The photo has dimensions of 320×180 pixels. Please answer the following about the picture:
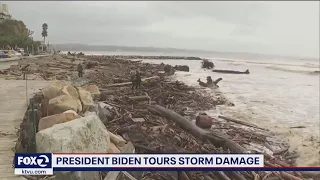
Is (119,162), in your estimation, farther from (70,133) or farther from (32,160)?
(32,160)

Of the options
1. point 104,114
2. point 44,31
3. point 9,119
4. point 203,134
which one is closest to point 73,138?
point 9,119

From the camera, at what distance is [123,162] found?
639cm

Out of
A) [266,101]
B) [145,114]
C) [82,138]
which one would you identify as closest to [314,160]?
[145,114]

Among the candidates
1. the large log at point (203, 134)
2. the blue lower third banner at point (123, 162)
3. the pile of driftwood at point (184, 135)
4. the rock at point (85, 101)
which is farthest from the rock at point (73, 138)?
the large log at point (203, 134)

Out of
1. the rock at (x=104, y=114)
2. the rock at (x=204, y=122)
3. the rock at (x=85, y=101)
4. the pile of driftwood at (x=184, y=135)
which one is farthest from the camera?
the rock at (x=204, y=122)

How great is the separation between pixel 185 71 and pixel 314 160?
4231 cm

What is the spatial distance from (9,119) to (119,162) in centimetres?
446

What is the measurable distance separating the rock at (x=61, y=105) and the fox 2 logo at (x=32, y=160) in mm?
3249

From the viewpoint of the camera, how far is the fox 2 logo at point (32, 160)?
5.61 metres

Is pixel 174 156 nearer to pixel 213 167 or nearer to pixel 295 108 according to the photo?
pixel 213 167

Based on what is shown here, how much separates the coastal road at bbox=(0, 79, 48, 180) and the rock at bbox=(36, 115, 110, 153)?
29.1 inches

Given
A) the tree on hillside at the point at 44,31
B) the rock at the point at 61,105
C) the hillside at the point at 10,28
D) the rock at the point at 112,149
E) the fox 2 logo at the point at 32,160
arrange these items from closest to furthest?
1. the fox 2 logo at the point at 32,160
2. the rock at the point at 112,149
3. the rock at the point at 61,105
4. the hillside at the point at 10,28
5. the tree on hillside at the point at 44,31

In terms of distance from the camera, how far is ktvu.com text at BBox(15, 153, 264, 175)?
5.74 m

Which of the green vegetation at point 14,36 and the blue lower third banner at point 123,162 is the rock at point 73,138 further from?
the green vegetation at point 14,36
